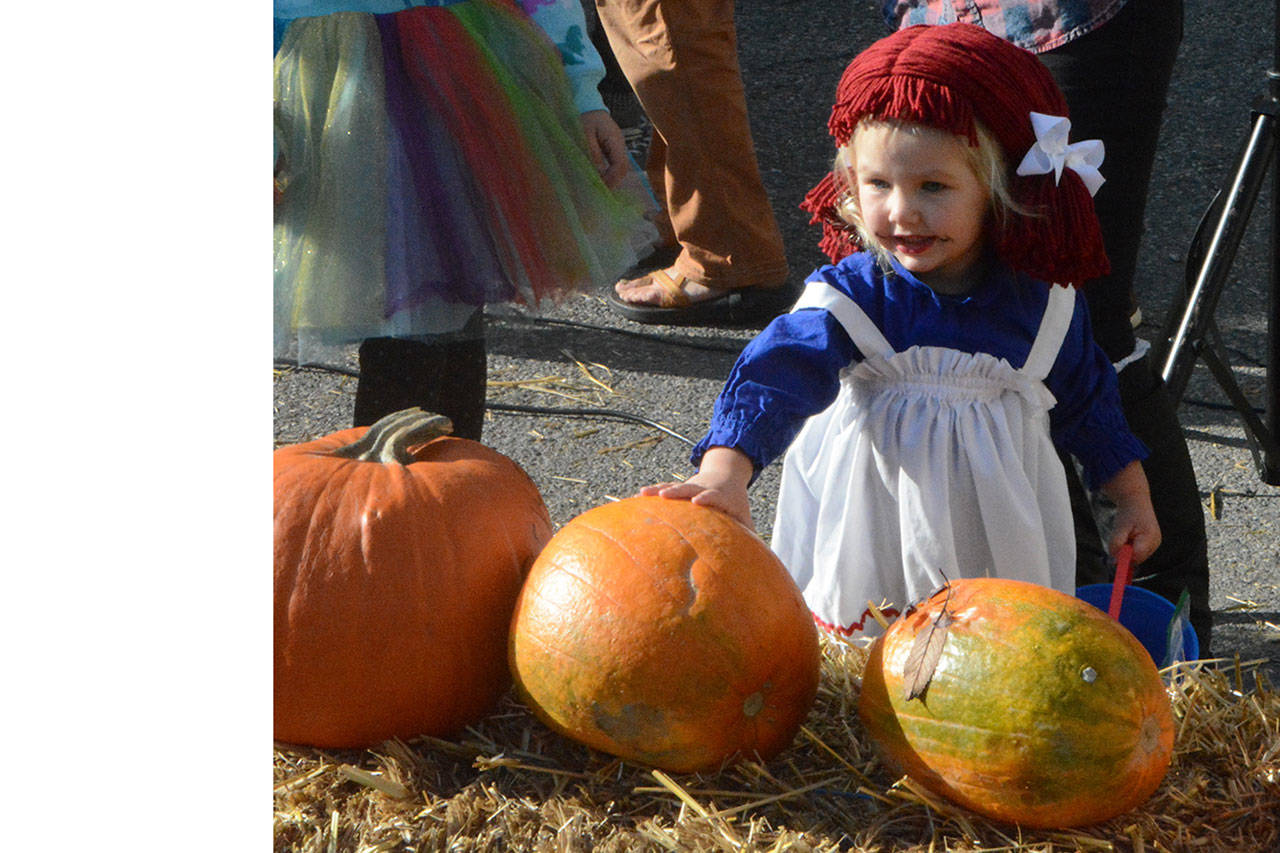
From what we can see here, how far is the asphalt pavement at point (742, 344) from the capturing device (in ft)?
11.8

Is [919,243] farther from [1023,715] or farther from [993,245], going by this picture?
[1023,715]

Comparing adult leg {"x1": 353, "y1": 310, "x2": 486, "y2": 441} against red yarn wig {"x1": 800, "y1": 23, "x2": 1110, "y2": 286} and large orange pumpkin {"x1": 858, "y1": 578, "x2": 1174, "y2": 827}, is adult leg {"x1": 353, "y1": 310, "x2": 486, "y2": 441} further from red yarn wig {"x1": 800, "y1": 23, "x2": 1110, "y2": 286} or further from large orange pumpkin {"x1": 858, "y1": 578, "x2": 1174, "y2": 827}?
large orange pumpkin {"x1": 858, "y1": 578, "x2": 1174, "y2": 827}

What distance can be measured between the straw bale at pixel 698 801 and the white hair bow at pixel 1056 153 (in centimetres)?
86

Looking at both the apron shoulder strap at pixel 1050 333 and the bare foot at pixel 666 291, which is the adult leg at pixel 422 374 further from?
the bare foot at pixel 666 291

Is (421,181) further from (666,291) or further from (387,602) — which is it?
(666,291)

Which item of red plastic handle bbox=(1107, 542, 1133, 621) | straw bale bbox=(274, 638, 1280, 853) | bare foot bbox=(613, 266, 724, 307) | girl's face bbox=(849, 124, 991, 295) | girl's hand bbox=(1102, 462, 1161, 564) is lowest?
straw bale bbox=(274, 638, 1280, 853)

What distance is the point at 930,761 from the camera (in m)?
1.49

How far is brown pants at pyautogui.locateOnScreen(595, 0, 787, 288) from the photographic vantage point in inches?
180

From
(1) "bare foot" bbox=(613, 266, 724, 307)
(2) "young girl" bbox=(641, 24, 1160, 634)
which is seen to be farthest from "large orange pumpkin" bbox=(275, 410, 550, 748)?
(1) "bare foot" bbox=(613, 266, 724, 307)

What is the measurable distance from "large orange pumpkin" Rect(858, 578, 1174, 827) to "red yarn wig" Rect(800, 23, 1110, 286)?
79 cm
